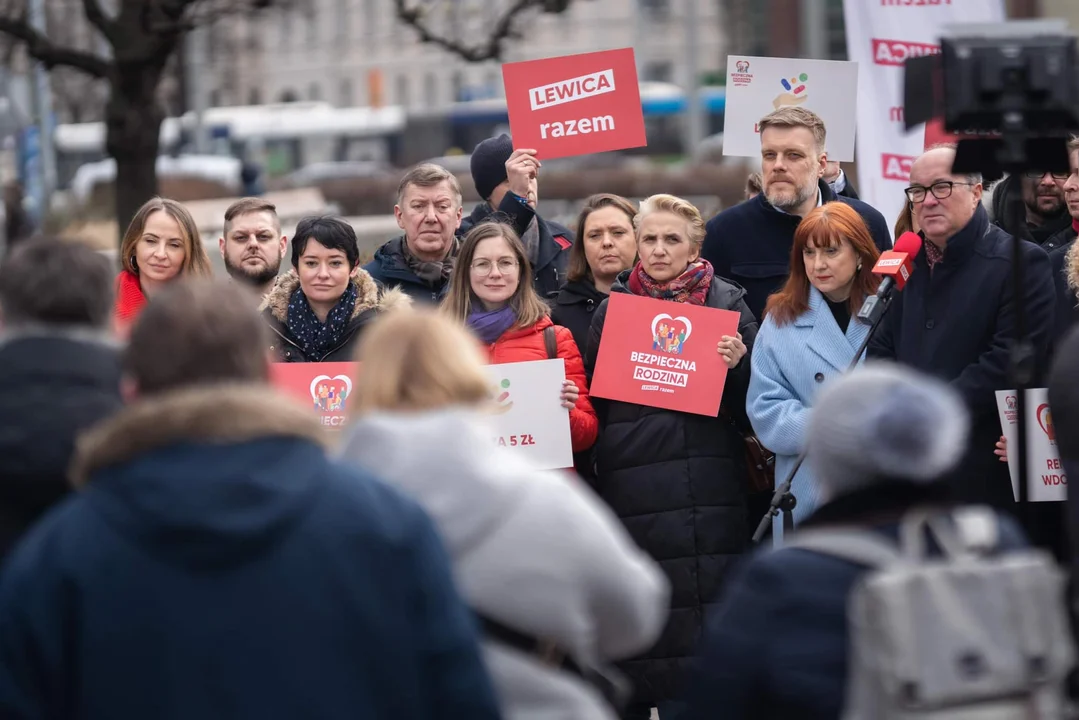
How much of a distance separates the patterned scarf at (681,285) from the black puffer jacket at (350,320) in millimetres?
913

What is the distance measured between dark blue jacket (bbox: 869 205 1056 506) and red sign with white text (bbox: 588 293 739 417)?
71cm

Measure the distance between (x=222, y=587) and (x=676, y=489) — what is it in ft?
11.7

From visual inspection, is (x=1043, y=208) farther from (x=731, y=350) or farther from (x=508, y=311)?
(x=508, y=311)

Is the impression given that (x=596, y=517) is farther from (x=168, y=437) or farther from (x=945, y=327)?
(x=945, y=327)

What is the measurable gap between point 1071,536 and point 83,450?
244 centimetres

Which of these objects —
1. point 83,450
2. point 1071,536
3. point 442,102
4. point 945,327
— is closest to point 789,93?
point 945,327

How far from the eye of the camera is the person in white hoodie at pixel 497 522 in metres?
3.18

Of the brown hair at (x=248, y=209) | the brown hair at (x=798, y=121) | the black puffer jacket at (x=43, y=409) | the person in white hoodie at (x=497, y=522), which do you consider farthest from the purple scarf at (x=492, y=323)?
the person in white hoodie at (x=497, y=522)

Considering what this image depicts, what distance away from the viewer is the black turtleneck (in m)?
6.47

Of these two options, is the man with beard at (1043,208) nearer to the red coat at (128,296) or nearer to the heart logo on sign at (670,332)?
the heart logo on sign at (670,332)

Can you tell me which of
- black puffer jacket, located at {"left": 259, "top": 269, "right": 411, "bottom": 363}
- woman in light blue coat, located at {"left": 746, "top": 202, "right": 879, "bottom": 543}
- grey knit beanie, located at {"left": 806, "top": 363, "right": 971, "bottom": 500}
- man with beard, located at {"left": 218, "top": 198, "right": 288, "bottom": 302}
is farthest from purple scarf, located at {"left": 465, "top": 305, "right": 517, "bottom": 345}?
grey knit beanie, located at {"left": 806, "top": 363, "right": 971, "bottom": 500}

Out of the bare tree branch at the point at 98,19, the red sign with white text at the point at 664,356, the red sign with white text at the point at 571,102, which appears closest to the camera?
the red sign with white text at the point at 664,356

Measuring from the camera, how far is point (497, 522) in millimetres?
3201

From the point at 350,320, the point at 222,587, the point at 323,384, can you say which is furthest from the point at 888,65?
the point at 222,587
